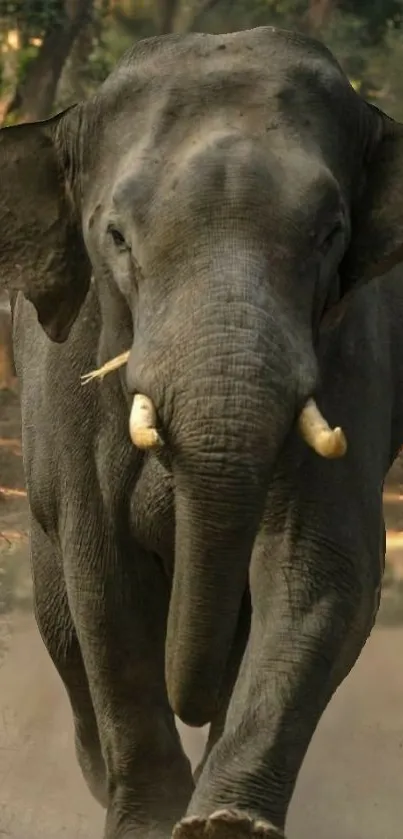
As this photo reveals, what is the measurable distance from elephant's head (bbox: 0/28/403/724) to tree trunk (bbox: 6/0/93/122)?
488cm

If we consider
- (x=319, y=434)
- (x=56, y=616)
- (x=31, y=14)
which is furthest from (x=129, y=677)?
(x=31, y=14)

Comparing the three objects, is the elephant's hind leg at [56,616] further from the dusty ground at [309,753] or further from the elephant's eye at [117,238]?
the elephant's eye at [117,238]

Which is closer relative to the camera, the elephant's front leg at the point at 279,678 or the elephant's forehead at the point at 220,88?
the elephant's forehead at the point at 220,88

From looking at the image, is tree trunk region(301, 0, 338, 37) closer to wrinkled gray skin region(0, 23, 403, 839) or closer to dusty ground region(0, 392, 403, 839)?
dusty ground region(0, 392, 403, 839)

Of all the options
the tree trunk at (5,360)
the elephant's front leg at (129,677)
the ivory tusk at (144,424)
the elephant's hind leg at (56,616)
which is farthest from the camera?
the tree trunk at (5,360)

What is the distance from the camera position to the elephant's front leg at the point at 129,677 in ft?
11.1

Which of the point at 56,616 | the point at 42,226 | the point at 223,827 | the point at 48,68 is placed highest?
the point at 42,226

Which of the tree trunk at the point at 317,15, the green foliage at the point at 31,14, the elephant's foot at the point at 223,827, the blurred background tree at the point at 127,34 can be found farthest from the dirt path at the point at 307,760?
the green foliage at the point at 31,14

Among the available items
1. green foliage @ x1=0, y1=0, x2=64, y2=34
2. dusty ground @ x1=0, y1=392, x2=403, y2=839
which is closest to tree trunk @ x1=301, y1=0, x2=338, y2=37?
green foliage @ x1=0, y1=0, x2=64, y2=34

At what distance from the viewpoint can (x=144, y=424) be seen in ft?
8.33

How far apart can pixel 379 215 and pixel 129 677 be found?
0.91m

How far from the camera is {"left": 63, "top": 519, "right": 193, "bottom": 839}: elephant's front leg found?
11.1 ft

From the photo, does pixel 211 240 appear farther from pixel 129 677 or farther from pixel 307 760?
pixel 307 760

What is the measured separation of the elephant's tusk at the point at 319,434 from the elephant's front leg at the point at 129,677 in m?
0.82
